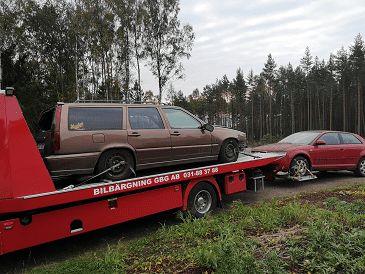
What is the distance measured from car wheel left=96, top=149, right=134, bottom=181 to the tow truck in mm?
262

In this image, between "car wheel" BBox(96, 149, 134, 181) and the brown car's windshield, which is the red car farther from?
"car wheel" BBox(96, 149, 134, 181)

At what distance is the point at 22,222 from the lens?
3443 mm

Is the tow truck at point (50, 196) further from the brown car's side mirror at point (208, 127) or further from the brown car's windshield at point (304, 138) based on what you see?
the brown car's windshield at point (304, 138)

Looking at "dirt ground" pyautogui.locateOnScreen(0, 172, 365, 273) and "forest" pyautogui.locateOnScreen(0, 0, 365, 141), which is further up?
"forest" pyautogui.locateOnScreen(0, 0, 365, 141)

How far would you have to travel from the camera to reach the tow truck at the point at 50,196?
3.33 meters

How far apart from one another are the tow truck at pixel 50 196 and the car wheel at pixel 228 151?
0.99 meters

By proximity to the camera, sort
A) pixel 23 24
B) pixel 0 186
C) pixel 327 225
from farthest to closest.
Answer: pixel 23 24 < pixel 327 225 < pixel 0 186

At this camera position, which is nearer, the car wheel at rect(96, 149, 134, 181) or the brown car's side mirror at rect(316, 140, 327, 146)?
the car wheel at rect(96, 149, 134, 181)

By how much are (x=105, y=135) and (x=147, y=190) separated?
1.27m

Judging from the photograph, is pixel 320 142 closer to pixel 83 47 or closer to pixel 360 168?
pixel 360 168

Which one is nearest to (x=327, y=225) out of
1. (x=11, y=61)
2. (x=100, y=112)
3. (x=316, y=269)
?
(x=316, y=269)

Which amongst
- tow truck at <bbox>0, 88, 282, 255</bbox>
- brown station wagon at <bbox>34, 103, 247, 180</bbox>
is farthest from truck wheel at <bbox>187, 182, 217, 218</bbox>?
brown station wagon at <bbox>34, 103, 247, 180</bbox>

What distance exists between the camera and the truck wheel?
207 inches

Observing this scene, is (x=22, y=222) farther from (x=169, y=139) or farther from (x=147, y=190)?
(x=169, y=139)
